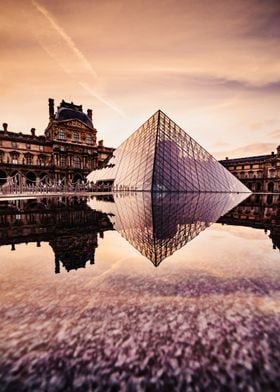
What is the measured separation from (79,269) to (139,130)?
101ft

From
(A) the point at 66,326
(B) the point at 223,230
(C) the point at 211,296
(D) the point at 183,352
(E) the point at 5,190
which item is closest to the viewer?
(D) the point at 183,352

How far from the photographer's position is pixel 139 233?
16.8 feet

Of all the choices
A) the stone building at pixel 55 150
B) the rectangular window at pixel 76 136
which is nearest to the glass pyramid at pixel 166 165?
the stone building at pixel 55 150

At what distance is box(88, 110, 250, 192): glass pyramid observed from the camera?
23859 millimetres

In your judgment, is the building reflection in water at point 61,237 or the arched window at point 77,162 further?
the arched window at point 77,162

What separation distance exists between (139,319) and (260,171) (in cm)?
6706

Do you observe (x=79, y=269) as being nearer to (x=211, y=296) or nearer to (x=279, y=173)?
(x=211, y=296)

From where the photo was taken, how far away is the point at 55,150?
1822 inches

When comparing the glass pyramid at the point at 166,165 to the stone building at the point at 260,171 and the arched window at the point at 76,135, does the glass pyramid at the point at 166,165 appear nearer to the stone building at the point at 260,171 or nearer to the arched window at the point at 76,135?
the arched window at the point at 76,135

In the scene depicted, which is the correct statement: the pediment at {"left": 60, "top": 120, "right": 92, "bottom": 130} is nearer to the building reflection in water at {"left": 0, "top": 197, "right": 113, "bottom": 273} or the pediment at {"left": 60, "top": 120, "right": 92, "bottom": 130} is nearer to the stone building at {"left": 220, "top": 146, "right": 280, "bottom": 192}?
the stone building at {"left": 220, "top": 146, "right": 280, "bottom": 192}

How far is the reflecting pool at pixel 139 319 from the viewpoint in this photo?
1203 mm

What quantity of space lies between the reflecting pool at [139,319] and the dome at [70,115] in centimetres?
5162

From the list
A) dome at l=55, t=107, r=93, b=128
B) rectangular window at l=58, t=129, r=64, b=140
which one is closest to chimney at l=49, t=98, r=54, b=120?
dome at l=55, t=107, r=93, b=128

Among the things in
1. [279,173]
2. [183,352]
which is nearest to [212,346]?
[183,352]
